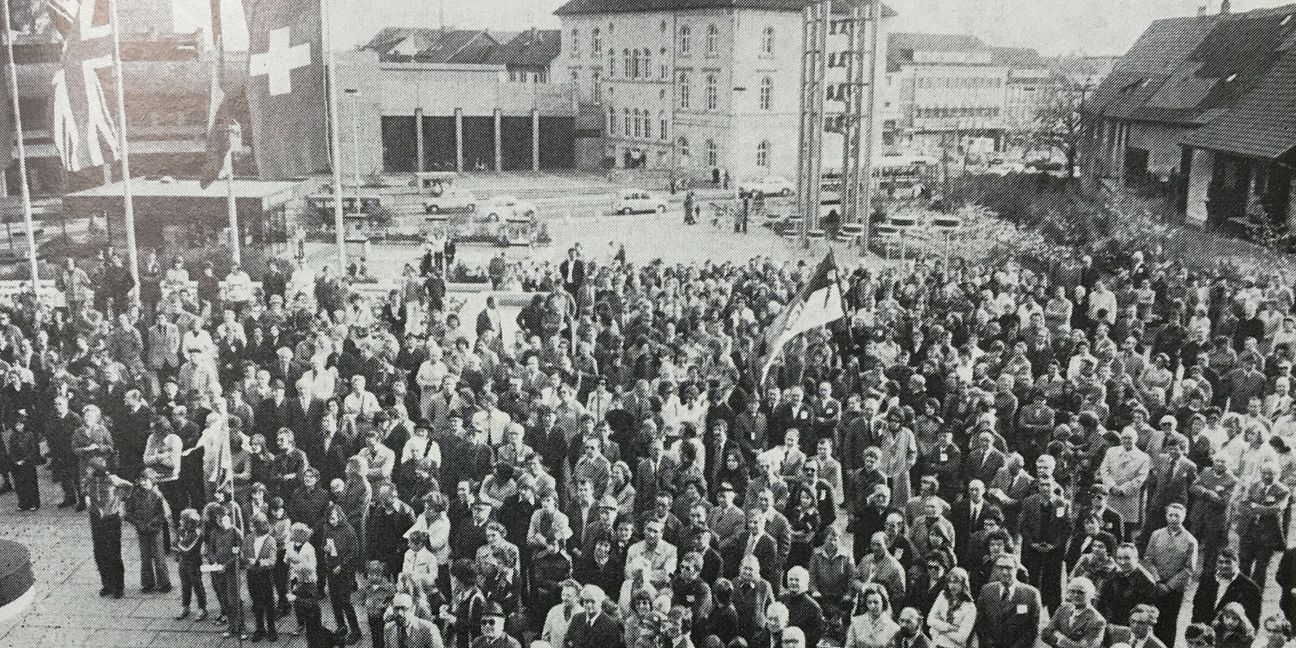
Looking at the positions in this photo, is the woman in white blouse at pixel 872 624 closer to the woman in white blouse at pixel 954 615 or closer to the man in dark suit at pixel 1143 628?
the woman in white blouse at pixel 954 615

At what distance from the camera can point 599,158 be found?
205 feet

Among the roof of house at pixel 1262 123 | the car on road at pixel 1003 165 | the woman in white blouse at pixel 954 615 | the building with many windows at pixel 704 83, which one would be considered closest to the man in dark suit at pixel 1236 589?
the woman in white blouse at pixel 954 615

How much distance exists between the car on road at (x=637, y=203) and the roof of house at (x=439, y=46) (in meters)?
30.4

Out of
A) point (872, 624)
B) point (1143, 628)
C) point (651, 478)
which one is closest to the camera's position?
point (1143, 628)

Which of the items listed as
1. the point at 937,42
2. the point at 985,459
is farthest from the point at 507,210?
the point at 937,42

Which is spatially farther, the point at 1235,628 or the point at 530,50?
the point at 530,50

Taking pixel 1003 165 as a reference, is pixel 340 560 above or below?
below

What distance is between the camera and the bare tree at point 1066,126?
175 feet

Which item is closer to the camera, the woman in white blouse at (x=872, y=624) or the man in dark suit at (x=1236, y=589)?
the woman in white blouse at (x=872, y=624)

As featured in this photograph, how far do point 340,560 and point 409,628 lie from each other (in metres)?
2.06

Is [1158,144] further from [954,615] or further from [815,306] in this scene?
[954,615]

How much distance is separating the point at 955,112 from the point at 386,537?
96279 mm

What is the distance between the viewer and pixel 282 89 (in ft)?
53.3

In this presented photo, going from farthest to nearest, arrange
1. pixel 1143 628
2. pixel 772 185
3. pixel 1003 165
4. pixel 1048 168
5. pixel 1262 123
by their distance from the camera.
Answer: pixel 1003 165, pixel 1048 168, pixel 772 185, pixel 1262 123, pixel 1143 628
